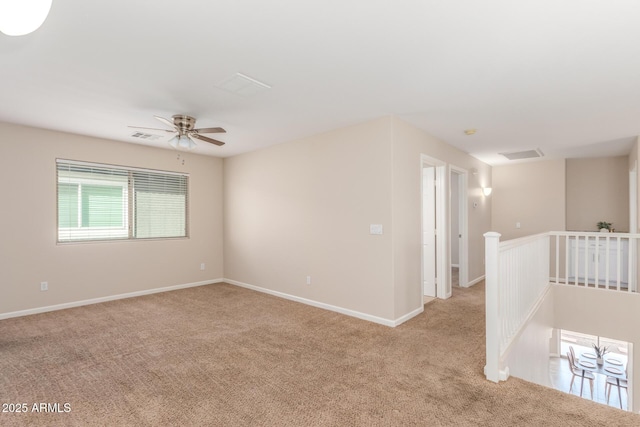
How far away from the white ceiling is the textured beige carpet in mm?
2460

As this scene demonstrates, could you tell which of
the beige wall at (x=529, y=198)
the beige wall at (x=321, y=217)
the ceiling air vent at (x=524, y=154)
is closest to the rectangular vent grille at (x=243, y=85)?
the beige wall at (x=321, y=217)

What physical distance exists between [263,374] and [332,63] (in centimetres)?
255

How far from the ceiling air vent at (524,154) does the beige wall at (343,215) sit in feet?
2.73

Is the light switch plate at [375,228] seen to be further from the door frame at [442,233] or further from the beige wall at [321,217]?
the door frame at [442,233]

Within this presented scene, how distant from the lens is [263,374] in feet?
8.55

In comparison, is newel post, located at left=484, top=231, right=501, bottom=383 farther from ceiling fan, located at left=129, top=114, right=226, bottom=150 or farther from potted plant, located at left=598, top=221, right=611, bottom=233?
potted plant, located at left=598, top=221, right=611, bottom=233

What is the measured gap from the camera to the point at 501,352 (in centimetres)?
260

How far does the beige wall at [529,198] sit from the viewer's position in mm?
6344

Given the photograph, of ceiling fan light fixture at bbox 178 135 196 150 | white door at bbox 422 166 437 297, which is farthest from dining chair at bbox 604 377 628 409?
ceiling fan light fixture at bbox 178 135 196 150

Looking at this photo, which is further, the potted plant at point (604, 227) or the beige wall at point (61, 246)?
the potted plant at point (604, 227)

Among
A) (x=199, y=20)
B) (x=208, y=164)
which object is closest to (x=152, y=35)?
(x=199, y=20)

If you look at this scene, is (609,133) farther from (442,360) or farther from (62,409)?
(62,409)

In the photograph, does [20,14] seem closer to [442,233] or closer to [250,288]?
[442,233]

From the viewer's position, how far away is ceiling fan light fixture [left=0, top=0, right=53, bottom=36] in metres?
0.91
